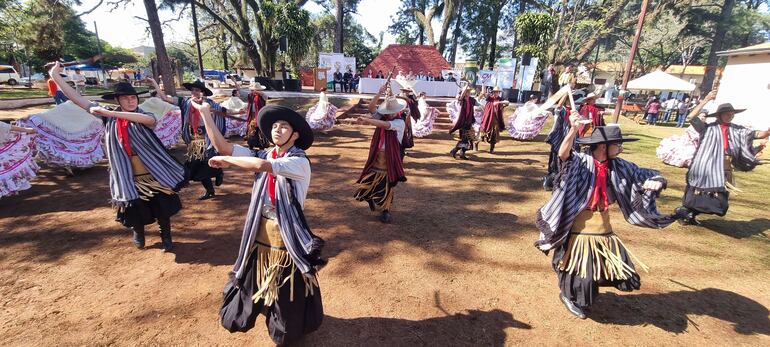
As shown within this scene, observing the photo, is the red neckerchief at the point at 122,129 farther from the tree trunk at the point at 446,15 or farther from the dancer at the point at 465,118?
the tree trunk at the point at 446,15

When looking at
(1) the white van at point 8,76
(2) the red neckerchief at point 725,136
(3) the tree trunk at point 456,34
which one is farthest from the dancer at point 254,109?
(1) the white van at point 8,76

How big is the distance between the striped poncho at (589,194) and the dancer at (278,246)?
2.35 metres

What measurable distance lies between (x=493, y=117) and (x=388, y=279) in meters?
7.85

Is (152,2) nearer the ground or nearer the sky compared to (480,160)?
nearer the sky

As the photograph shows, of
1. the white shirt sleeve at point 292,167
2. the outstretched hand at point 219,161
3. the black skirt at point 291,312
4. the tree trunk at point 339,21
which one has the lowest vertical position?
the black skirt at point 291,312

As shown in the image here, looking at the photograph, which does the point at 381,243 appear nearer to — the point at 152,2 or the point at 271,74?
the point at 152,2

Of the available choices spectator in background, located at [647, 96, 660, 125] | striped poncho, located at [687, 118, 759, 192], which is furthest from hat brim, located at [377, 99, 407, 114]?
spectator in background, located at [647, 96, 660, 125]

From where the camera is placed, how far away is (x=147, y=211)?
14.4 ft

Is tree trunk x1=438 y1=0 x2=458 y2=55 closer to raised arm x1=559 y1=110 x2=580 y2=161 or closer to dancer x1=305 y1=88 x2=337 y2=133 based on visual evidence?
dancer x1=305 y1=88 x2=337 y2=133

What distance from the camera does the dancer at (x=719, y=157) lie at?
521 centimetres

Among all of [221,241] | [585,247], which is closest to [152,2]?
[221,241]

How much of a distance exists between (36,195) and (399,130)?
7.02 metres

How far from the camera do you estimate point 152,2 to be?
547 inches

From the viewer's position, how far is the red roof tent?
97.7ft
